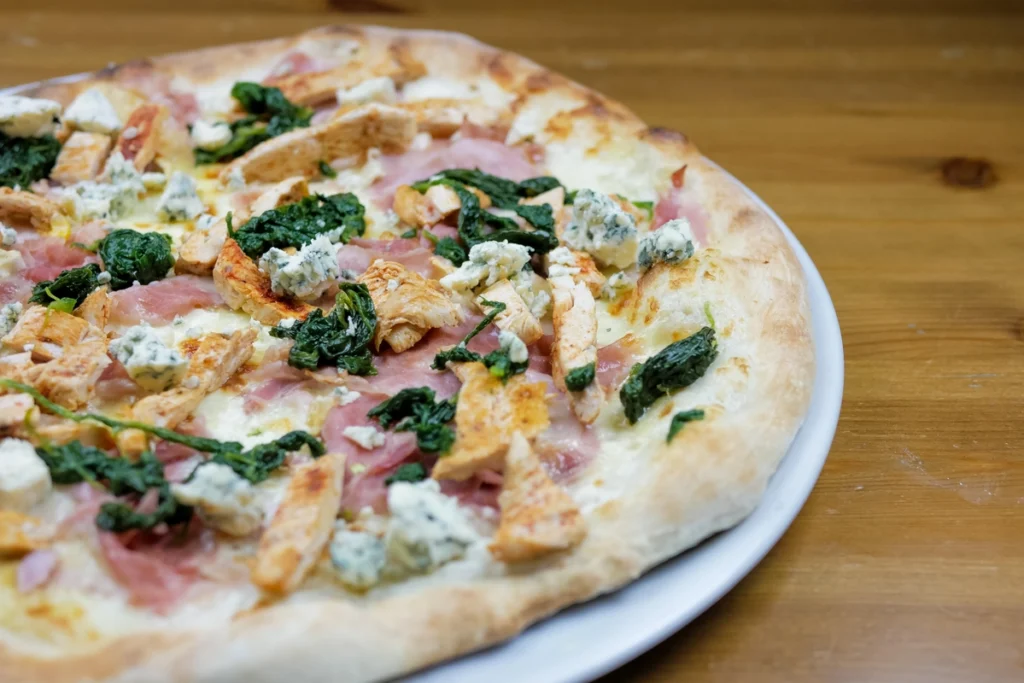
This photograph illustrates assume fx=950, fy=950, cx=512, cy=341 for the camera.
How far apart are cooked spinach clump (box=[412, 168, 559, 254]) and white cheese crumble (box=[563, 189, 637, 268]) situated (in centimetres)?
11

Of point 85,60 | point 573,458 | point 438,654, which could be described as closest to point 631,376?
point 573,458

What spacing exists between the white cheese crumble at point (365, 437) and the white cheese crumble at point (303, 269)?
2.30ft

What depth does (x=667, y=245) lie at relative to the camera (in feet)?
11.2

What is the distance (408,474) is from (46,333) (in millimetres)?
1350

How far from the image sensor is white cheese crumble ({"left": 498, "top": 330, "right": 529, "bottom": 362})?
9.70 feet

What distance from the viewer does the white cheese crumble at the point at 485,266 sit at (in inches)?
130

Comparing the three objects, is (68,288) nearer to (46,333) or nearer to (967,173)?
(46,333)

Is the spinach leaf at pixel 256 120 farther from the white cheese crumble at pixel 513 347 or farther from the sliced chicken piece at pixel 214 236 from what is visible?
the white cheese crumble at pixel 513 347

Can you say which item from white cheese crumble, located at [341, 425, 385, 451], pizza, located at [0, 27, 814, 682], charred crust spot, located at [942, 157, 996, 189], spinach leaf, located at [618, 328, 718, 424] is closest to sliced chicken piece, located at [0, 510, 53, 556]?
pizza, located at [0, 27, 814, 682]

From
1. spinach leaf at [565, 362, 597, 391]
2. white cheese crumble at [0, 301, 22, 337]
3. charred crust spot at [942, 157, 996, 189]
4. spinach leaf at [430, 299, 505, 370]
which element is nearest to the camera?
spinach leaf at [565, 362, 597, 391]

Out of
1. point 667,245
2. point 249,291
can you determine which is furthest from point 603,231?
point 249,291

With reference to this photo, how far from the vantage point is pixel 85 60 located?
5770 millimetres

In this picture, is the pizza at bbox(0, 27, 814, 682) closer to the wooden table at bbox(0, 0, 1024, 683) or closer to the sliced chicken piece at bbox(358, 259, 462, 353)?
the sliced chicken piece at bbox(358, 259, 462, 353)

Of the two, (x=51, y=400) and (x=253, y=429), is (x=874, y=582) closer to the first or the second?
(x=253, y=429)
